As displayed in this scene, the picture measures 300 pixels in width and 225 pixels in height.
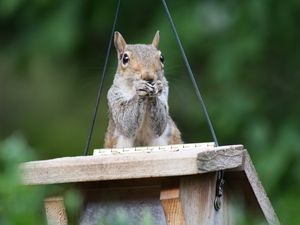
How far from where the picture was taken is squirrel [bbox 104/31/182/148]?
281 centimetres

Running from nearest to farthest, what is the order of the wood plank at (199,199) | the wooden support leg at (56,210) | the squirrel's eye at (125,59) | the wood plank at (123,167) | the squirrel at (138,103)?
1. the wood plank at (123,167)
2. the wood plank at (199,199)
3. the wooden support leg at (56,210)
4. the squirrel at (138,103)
5. the squirrel's eye at (125,59)

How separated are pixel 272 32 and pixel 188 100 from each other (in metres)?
0.75

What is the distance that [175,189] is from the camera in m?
2.22

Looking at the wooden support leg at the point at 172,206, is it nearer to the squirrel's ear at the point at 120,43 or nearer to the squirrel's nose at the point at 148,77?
the squirrel's nose at the point at 148,77

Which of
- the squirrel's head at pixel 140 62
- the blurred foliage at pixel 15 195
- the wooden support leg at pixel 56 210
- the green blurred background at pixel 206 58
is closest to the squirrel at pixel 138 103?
the squirrel's head at pixel 140 62

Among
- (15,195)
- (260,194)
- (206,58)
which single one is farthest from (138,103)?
(206,58)

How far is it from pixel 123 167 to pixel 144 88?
57 cm

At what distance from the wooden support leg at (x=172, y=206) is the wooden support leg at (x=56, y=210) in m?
0.31

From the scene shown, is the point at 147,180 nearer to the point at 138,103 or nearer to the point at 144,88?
the point at 144,88

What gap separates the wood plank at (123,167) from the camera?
2135 mm

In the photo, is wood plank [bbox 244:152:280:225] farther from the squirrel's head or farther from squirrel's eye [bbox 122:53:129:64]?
squirrel's eye [bbox 122:53:129:64]

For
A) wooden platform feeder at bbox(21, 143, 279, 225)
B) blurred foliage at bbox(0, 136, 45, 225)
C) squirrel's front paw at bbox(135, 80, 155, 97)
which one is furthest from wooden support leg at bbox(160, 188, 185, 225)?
blurred foliage at bbox(0, 136, 45, 225)

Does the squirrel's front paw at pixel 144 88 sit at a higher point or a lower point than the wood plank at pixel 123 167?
higher

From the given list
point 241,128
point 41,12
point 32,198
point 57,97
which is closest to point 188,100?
point 241,128
